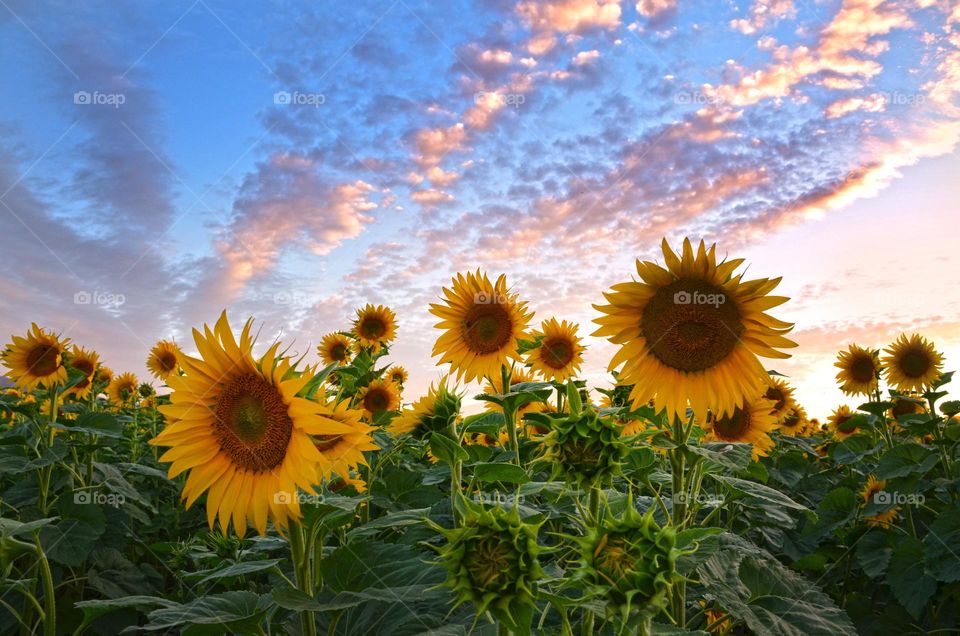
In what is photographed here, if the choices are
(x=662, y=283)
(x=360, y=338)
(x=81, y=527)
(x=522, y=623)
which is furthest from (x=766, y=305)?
(x=360, y=338)

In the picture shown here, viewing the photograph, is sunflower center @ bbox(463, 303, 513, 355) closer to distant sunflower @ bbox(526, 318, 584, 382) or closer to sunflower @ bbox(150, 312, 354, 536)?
distant sunflower @ bbox(526, 318, 584, 382)

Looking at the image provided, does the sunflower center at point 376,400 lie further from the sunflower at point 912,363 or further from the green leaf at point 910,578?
the sunflower at point 912,363

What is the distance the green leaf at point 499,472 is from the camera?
7.79ft

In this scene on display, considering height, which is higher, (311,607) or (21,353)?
(21,353)

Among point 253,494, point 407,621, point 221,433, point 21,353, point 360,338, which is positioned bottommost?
point 407,621

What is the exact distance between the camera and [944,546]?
4.79m

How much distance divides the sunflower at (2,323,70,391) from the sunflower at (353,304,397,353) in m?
3.90

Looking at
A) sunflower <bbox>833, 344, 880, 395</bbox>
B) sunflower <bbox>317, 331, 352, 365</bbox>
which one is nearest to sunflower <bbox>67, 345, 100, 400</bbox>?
sunflower <bbox>317, 331, 352, 365</bbox>

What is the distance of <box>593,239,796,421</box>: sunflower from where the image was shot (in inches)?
126

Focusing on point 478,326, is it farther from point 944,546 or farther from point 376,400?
point 944,546

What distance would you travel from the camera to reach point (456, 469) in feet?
8.11

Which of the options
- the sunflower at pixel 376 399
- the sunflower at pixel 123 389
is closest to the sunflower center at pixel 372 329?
the sunflower at pixel 376 399

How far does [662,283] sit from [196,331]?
2.20 metres

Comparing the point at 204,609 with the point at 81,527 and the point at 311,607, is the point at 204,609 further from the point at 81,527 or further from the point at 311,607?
the point at 81,527
